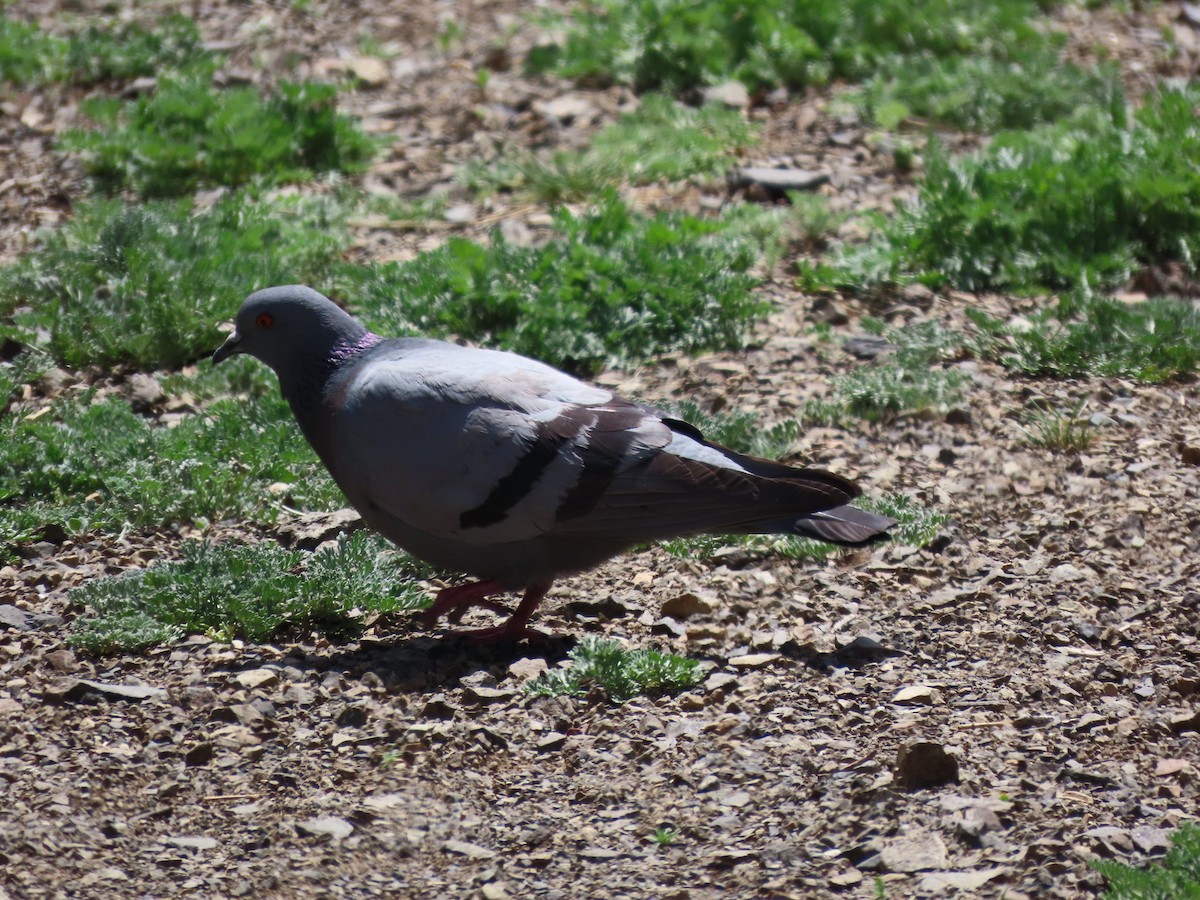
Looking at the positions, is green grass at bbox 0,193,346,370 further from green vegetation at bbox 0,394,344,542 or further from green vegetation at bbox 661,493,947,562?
green vegetation at bbox 661,493,947,562

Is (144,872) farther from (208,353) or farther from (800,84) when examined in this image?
(800,84)

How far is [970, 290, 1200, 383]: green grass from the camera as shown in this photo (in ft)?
20.2

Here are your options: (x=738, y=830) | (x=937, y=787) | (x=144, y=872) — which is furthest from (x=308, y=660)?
(x=937, y=787)

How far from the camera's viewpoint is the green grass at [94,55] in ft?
28.5

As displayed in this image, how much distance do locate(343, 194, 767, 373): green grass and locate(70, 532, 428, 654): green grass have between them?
1.78 m

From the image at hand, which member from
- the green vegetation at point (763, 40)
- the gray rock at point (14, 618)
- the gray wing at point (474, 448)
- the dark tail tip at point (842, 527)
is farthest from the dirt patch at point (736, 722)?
the green vegetation at point (763, 40)

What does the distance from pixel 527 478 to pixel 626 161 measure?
3.76 meters

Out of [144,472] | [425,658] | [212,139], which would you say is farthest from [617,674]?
[212,139]

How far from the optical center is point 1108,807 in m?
3.60

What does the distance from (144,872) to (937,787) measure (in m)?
1.96

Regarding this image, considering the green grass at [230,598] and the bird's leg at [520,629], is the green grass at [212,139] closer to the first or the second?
the green grass at [230,598]

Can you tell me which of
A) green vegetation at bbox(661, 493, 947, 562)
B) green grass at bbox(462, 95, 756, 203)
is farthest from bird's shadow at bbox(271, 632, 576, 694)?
green grass at bbox(462, 95, 756, 203)

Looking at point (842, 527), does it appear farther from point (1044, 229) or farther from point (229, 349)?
point (1044, 229)

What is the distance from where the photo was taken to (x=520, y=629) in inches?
186
